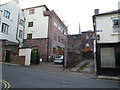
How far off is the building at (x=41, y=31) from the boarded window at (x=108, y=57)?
11966 millimetres

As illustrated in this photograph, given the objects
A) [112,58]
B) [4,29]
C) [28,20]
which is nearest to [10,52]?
[4,29]

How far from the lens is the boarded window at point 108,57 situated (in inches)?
456

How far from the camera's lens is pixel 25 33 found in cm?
2564

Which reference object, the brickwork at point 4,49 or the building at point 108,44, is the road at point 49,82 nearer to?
the building at point 108,44

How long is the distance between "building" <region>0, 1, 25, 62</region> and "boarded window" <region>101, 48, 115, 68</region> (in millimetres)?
12968

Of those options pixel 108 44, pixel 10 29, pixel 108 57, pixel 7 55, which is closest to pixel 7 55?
pixel 7 55

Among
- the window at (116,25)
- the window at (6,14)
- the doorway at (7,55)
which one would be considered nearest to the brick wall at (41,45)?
the doorway at (7,55)

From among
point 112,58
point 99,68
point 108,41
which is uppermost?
point 108,41

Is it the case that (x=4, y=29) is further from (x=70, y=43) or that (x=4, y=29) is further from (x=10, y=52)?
(x=70, y=43)

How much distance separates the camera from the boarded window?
38.0ft

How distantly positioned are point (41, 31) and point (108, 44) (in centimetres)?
1538

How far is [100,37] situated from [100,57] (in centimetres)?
245

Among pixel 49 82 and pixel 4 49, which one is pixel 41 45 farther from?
pixel 49 82

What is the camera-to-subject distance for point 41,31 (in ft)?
76.4
